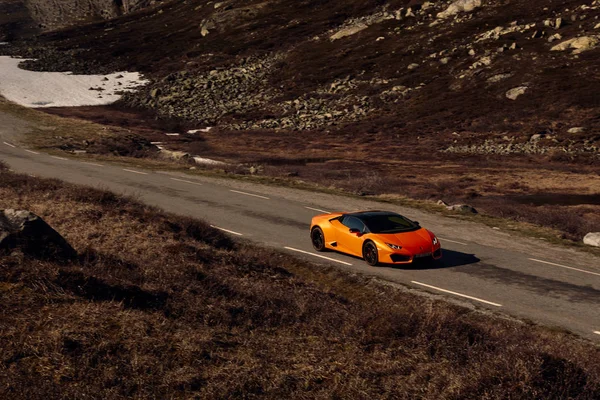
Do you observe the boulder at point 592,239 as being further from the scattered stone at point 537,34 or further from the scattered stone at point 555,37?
the scattered stone at point 537,34

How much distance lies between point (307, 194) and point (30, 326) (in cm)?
2195

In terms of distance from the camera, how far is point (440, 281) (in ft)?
55.9

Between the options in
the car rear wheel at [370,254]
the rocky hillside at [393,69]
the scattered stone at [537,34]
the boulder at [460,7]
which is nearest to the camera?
the car rear wheel at [370,254]

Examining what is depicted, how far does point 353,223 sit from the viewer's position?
63.6 ft

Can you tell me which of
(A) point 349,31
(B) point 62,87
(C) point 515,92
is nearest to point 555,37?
(C) point 515,92

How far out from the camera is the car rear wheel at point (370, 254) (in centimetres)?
1834

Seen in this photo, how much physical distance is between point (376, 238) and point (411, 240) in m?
0.95

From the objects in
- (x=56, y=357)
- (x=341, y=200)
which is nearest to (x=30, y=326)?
(x=56, y=357)

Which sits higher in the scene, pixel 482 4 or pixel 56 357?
pixel 482 4

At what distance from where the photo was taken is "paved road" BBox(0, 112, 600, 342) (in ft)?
50.8

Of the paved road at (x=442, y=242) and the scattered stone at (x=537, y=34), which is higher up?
the scattered stone at (x=537, y=34)

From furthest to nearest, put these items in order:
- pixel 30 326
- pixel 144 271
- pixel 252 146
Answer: pixel 252 146 < pixel 144 271 < pixel 30 326

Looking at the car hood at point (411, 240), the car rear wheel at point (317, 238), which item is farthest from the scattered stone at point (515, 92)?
the car hood at point (411, 240)

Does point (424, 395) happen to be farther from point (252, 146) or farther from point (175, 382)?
point (252, 146)
